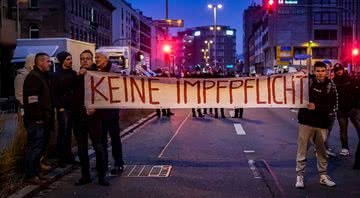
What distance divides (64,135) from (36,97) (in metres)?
1.85

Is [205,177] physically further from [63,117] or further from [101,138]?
[63,117]

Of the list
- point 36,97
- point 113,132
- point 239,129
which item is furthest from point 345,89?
point 239,129

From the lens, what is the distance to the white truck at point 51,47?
28.9 meters

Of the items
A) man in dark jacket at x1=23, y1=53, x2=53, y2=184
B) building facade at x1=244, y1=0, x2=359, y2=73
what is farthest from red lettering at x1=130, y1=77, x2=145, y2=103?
building facade at x1=244, y1=0, x2=359, y2=73

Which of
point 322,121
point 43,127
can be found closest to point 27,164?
point 43,127

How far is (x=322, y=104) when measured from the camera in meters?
8.26

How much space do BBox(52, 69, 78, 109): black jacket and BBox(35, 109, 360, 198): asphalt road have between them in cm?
125

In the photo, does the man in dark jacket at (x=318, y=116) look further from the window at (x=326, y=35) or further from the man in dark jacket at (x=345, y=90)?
the window at (x=326, y=35)

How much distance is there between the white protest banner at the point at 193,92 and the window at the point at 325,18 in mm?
107547

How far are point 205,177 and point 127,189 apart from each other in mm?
1527

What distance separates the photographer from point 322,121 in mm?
8297

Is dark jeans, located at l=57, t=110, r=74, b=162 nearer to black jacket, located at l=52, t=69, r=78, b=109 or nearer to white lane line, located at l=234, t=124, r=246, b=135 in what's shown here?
black jacket, located at l=52, t=69, r=78, b=109

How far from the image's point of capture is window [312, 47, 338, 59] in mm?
112688

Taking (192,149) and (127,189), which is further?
(192,149)
